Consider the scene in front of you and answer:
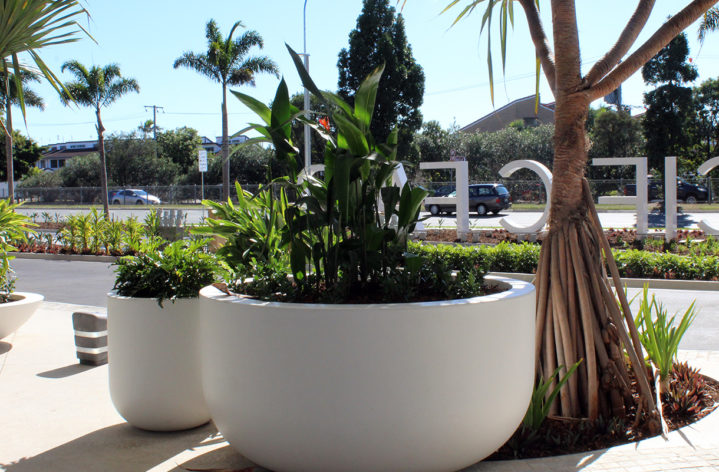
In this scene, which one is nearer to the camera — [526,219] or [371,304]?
[371,304]

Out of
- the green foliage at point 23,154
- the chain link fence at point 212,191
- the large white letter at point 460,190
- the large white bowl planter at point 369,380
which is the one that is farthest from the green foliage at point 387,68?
the green foliage at point 23,154

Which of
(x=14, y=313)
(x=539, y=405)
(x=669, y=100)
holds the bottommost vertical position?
(x=539, y=405)

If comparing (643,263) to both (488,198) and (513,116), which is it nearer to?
(488,198)

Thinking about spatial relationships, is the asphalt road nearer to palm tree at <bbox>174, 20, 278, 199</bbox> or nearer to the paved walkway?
the paved walkway

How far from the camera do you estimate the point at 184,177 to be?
60781 mm

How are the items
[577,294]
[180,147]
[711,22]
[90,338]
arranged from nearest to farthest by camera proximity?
[577,294], [90,338], [711,22], [180,147]

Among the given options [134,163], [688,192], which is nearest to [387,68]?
[688,192]

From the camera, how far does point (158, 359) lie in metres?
3.85

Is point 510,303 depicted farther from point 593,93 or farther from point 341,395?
point 593,93

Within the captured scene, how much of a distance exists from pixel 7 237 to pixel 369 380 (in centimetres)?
577

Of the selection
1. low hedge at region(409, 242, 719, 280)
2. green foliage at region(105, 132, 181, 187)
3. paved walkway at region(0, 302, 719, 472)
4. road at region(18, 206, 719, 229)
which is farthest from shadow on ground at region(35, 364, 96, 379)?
green foliage at region(105, 132, 181, 187)

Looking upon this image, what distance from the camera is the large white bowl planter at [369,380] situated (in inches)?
111

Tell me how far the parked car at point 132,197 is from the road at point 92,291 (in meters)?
29.7

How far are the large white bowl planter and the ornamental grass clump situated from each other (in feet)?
1.42
